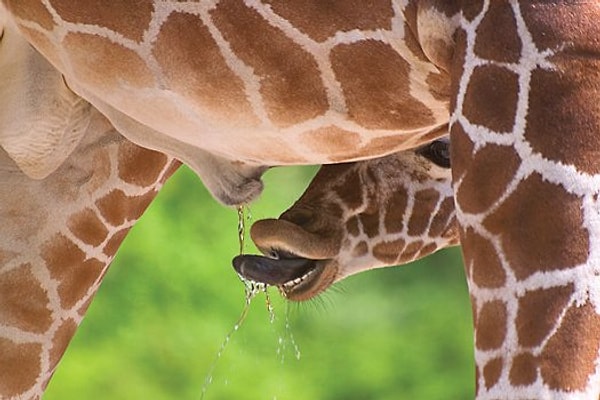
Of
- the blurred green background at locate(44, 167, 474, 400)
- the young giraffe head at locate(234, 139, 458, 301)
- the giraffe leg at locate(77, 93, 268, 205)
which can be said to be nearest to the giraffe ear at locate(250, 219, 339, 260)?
the young giraffe head at locate(234, 139, 458, 301)

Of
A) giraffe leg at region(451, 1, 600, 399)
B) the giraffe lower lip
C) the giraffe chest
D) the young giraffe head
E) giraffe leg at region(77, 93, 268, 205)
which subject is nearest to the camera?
giraffe leg at region(451, 1, 600, 399)

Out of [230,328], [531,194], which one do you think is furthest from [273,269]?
[230,328]

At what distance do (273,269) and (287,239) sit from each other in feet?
0.15

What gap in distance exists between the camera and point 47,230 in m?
2.12

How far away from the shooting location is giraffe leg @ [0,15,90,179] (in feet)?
6.37

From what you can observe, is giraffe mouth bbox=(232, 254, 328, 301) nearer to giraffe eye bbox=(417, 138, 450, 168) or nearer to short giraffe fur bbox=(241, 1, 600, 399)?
giraffe eye bbox=(417, 138, 450, 168)

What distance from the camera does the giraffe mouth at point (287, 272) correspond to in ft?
6.33

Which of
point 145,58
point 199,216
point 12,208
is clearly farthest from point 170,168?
point 199,216

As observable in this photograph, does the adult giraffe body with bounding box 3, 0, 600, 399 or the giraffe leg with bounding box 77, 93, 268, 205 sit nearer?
the adult giraffe body with bounding box 3, 0, 600, 399

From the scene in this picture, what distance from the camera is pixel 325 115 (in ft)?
5.08

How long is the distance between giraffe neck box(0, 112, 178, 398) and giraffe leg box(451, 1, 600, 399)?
92 cm

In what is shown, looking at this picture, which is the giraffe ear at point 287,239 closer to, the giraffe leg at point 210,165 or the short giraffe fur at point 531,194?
the giraffe leg at point 210,165

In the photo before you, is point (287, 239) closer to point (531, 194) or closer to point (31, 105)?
point (31, 105)

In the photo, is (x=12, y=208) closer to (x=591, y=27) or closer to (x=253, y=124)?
(x=253, y=124)
